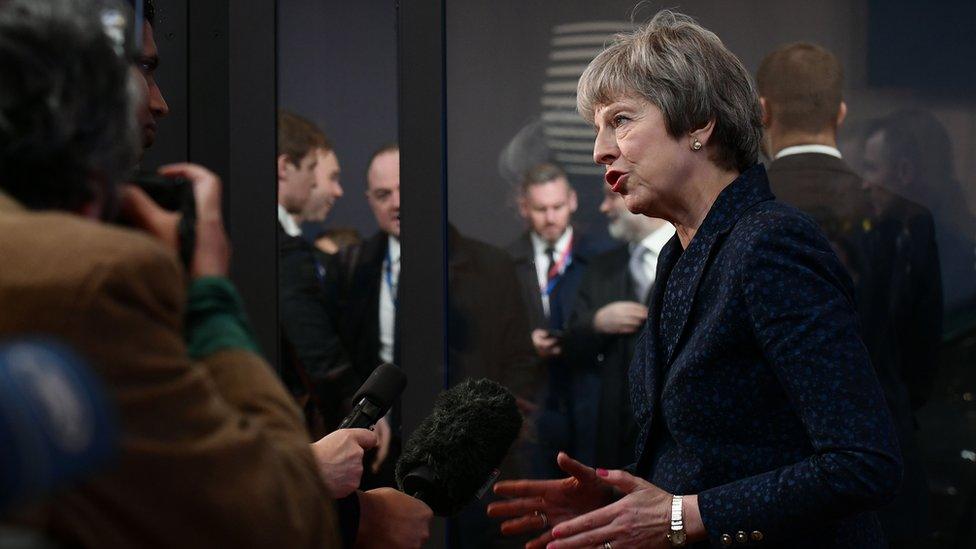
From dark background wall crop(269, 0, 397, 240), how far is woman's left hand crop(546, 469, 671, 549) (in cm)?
219

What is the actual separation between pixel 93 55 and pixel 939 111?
119 inches

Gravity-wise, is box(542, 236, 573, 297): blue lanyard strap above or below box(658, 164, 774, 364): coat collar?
A: below

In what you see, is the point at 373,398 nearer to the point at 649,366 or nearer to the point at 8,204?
the point at 649,366

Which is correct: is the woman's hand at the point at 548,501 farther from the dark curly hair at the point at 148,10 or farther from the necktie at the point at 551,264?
the necktie at the point at 551,264

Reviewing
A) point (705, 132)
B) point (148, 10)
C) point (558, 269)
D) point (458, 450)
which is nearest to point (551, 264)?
point (558, 269)

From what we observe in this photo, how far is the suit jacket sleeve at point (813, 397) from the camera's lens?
1.55 m

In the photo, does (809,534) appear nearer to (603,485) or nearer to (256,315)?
(603,485)

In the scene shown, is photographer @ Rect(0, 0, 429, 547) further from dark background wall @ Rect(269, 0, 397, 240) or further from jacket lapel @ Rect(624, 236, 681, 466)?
dark background wall @ Rect(269, 0, 397, 240)

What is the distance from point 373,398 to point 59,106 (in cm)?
99

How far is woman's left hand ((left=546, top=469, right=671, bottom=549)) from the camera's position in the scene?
1656mm

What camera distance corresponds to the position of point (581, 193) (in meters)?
3.67

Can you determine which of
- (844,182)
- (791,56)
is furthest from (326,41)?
(844,182)

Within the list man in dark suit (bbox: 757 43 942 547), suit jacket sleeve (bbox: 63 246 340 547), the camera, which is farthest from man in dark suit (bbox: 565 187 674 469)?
suit jacket sleeve (bbox: 63 246 340 547)

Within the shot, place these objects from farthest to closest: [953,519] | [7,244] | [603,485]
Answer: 1. [953,519]
2. [603,485]
3. [7,244]
